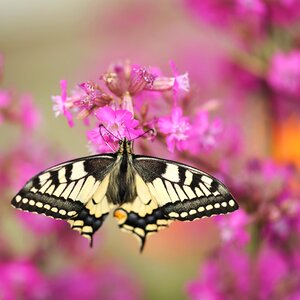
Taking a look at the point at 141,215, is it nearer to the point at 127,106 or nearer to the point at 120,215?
the point at 120,215

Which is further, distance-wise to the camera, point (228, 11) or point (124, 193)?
point (228, 11)

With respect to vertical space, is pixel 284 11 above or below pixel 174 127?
→ above

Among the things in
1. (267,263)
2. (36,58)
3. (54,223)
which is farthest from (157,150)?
(36,58)

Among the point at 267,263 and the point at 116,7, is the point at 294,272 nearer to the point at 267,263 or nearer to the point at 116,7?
the point at 267,263

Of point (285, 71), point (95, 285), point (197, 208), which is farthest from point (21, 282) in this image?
point (285, 71)

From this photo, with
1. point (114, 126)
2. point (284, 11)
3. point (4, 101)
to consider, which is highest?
point (284, 11)

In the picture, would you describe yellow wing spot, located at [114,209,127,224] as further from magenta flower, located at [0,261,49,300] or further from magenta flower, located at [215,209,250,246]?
magenta flower, located at [0,261,49,300]
